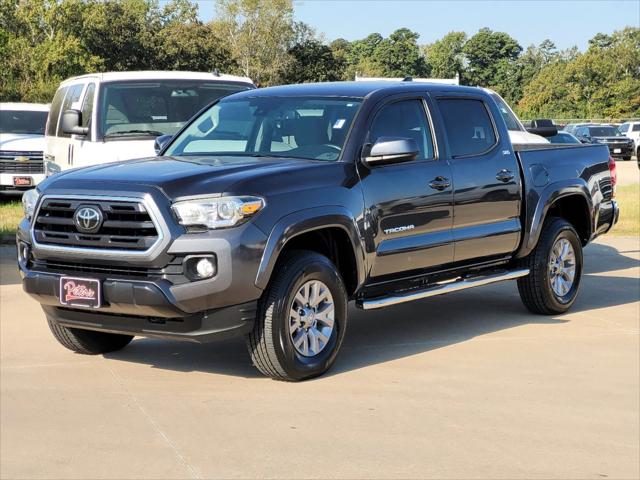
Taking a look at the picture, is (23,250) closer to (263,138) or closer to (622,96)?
(263,138)

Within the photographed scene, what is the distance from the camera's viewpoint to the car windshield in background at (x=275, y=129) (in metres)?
7.37

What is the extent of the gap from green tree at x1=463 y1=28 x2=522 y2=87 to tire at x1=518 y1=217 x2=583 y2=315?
143m

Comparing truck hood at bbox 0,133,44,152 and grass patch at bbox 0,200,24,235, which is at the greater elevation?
truck hood at bbox 0,133,44,152

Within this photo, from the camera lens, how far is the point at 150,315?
249 inches

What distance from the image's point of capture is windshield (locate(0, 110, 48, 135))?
71.9 feet

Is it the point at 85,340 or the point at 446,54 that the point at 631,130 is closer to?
the point at 85,340

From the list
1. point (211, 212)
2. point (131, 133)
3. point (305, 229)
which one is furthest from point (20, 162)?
point (211, 212)

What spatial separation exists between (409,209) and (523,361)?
4.23 ft

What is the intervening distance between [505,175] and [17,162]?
13778 millimetres

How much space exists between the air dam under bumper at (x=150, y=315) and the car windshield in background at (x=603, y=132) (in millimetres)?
40763

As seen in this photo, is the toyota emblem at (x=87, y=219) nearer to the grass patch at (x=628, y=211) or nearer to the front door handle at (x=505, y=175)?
the front door handle at (x=505, y=175)

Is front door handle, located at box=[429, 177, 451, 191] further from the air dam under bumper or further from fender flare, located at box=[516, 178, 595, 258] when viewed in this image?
the air dam under bumper

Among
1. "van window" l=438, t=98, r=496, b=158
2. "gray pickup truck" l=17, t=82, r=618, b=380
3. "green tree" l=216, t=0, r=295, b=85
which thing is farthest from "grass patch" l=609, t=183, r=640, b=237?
"green tree" l=216, t=0, r=295, b=85

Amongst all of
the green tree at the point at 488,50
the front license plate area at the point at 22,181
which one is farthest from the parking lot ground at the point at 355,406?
the green tree at the point at 488,50
